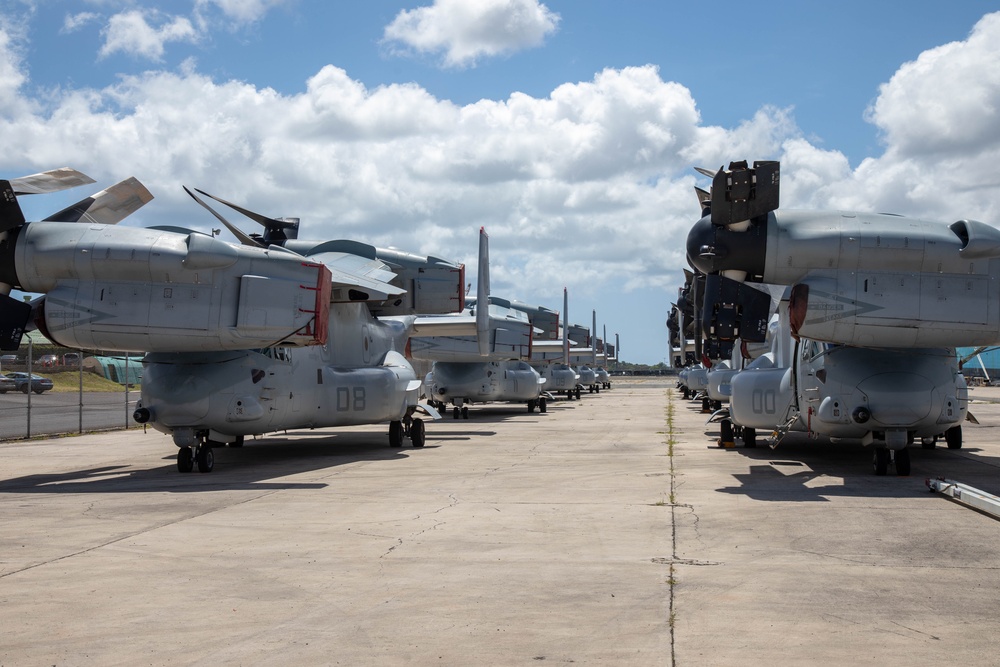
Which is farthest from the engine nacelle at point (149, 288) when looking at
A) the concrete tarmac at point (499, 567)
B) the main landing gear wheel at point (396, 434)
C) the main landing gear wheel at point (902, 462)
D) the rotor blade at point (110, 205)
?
the main landing gear wheel at point (902, 462)

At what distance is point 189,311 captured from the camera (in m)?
14.2

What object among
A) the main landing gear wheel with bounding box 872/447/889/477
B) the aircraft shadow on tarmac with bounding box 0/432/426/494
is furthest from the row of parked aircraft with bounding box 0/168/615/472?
the main landing gear wheel with bounding box 872/447/889/477

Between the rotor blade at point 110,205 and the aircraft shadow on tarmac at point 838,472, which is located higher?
the rotor blade at point 110,205

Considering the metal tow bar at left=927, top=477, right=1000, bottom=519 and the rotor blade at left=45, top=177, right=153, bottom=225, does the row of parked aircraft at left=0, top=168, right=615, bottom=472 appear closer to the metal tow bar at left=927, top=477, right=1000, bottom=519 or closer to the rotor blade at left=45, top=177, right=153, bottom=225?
the rotor blade at left=45, top=177, right=153, bottom=225

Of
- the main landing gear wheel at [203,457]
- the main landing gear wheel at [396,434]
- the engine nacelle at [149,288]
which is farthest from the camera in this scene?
the main landing gear wheel at [396,434]

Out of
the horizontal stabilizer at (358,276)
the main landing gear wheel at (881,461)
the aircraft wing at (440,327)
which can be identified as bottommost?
the main landing gear wheel at (881,461)

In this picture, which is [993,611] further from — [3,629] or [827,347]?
[827,347]

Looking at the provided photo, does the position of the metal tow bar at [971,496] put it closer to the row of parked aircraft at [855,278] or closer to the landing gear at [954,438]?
the row of parked aircraft at [855,278]

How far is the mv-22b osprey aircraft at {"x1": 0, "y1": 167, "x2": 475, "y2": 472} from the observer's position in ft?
45.7

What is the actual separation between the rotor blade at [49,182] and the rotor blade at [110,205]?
635 millimetres

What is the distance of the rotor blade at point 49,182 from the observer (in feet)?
45.7

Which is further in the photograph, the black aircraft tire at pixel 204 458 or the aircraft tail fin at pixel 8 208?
the black aircraft tire at pixel 204 458

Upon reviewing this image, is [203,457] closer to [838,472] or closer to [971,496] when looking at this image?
[838,472]

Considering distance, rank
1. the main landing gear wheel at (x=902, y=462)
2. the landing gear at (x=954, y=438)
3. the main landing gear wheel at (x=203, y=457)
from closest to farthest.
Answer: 1. the main landing gear wheel at (x=902, y=462)
2. the main landing gear wheel at (x=203, y=457)
3. the landing gear at (x=954, y=438)
